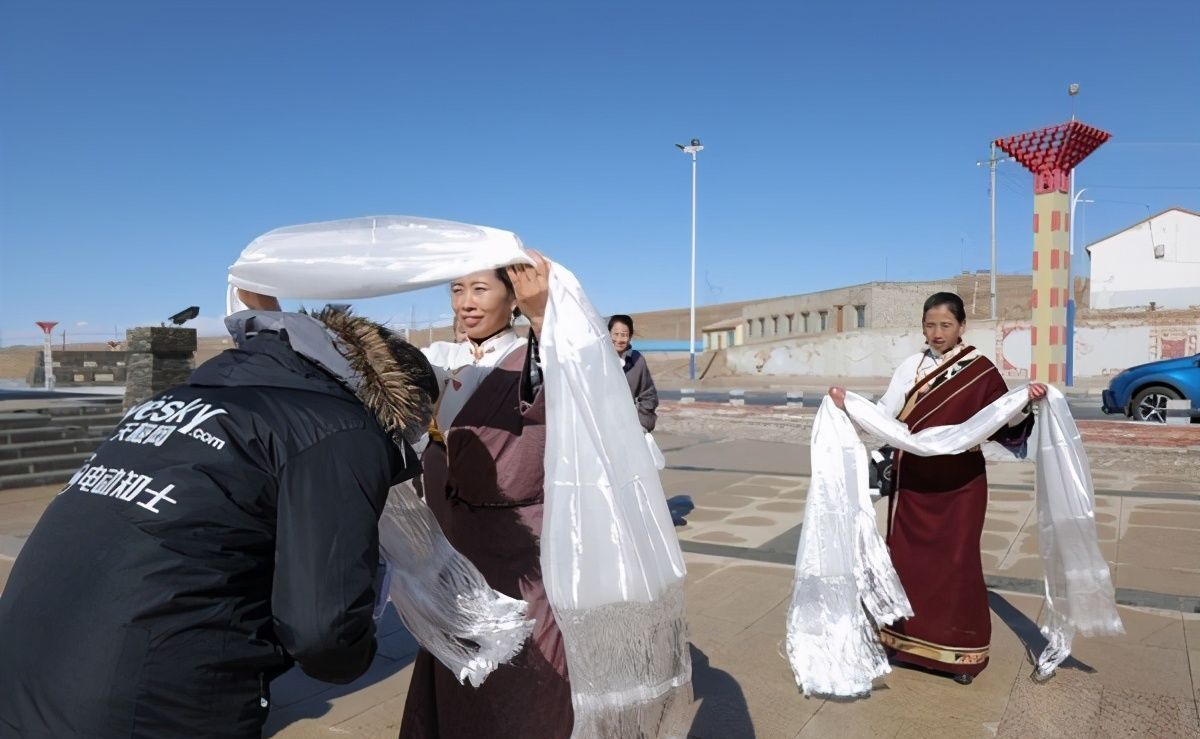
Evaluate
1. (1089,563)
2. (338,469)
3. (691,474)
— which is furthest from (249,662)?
(691,474)

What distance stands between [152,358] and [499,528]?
30.5 ft

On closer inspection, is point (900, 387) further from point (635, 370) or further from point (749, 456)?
point (749, 456)

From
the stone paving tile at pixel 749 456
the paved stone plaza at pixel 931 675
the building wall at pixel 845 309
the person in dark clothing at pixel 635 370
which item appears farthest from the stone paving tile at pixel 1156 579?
the building wall at pixel 845 309

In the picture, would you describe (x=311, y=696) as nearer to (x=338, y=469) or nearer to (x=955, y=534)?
(x=338, y=469)

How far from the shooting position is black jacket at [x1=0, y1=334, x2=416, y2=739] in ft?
4.26

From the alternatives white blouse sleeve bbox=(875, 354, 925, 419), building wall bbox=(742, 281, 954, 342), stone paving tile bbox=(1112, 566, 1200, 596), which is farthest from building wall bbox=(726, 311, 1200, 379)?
white blouse sleeve bbox=(875, 354, 925, 419)

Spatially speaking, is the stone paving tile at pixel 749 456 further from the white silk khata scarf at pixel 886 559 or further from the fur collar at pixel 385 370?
the fur collar at pixel 385 370

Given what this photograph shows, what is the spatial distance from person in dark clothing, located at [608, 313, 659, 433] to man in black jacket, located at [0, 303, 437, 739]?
4.56 meters

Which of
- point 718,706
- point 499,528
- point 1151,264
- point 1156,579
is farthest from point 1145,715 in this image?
point 1151,264

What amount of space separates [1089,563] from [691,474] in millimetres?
6160

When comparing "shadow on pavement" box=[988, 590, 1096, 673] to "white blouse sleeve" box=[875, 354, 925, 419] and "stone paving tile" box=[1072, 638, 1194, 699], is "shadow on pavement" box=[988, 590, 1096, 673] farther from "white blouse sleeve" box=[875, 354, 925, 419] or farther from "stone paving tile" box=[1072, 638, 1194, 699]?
"white blouse sleeve" box=[875, 354, 925, 419]

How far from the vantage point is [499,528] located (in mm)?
2170

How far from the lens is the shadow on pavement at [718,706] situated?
3.25m

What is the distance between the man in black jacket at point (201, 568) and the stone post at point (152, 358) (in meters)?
9.43
